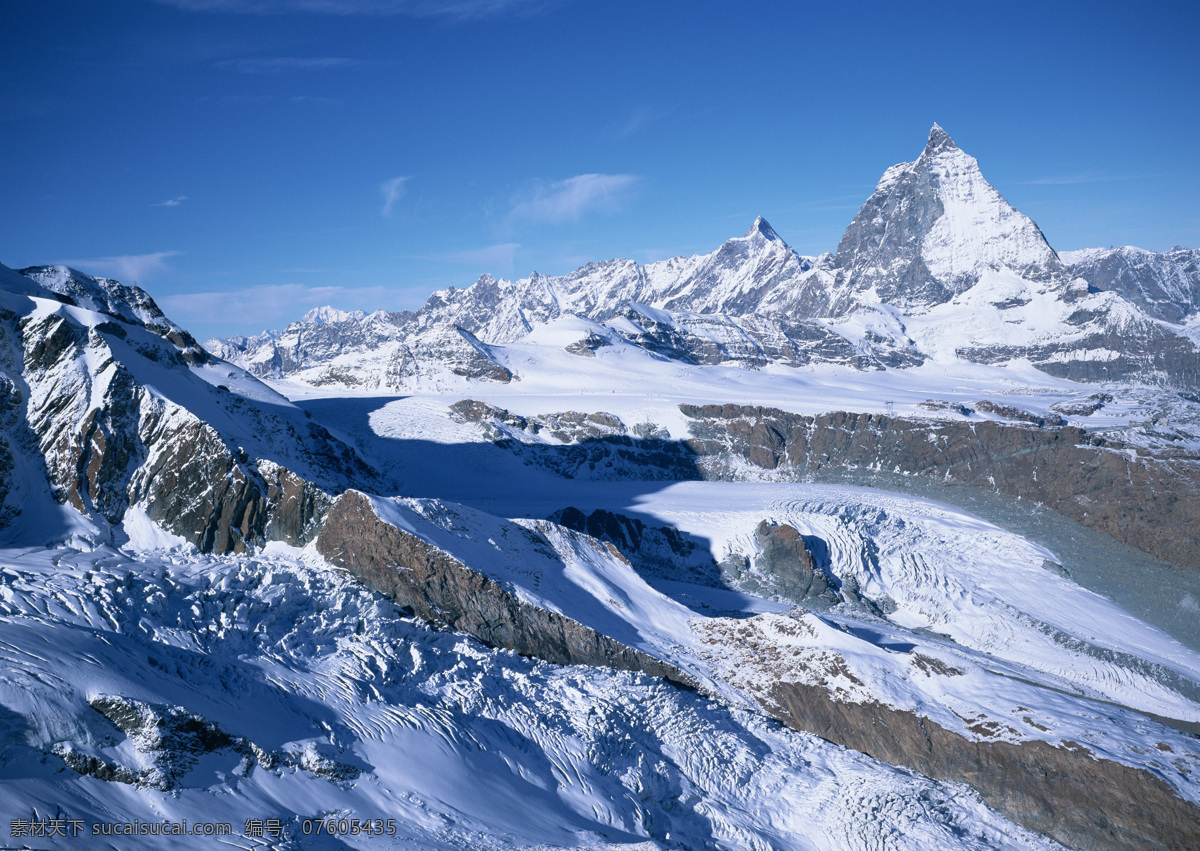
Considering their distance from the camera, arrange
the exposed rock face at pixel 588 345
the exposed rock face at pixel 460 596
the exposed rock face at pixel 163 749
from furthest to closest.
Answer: the exposed rock face at pixel 588 345 → the exposed rock face at pixel 460 596 → the exposed rock face at pixel 163 749

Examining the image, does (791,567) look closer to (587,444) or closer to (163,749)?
(587,444)

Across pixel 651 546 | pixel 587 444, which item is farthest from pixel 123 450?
pixel 587 444

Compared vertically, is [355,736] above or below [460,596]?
below

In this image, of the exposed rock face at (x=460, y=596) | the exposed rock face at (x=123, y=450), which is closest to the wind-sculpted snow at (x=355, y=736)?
the exposed rock face at (x=460, y=596)

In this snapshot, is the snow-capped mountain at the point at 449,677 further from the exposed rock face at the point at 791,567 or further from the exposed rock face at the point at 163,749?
the exposed rock face at the point at 791,567

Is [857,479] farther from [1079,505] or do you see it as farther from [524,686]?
[524,686]

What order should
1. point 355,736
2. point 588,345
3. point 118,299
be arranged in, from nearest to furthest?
point 355,736, point 118,299, point 588,345
